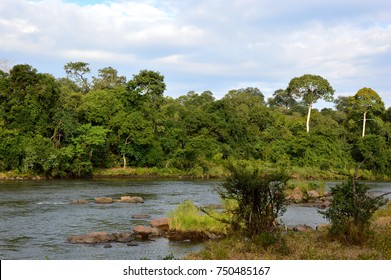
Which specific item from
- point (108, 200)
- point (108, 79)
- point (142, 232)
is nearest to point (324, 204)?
point (108, 200)

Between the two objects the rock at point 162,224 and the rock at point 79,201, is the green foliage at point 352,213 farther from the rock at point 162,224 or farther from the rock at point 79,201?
the rock at point 79,201

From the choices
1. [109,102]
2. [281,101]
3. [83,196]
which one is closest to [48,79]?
[109,102]

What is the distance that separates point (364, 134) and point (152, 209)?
4577 centimetres

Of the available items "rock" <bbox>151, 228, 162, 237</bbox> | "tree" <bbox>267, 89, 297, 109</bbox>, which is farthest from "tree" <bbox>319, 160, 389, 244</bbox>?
"tree" <bbox>267, 89, 297, 109</bbox>

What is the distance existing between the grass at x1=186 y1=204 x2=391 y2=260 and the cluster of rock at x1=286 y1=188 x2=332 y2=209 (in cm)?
1530

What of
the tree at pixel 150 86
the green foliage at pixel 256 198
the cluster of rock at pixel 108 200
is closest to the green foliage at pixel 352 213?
the green foliage at pixel 256 198

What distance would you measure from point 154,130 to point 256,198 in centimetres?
4536

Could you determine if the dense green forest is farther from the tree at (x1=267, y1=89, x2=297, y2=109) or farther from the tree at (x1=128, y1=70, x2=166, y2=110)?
the tree at (x1=267, y1=89, x2=297, y2=109)

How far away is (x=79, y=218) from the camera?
20.9 m

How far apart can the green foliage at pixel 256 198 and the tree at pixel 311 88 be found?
48.3 metres

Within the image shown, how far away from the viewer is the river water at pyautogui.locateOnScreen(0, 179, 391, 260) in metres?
14.2

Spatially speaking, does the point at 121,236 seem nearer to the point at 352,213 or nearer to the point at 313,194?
the point at 352,213

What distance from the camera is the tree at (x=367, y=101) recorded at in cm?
5831

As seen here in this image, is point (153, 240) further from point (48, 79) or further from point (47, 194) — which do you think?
point (48, 79)
